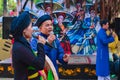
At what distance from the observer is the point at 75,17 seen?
9164 millimetres

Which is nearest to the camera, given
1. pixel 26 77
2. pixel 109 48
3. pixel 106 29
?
pixel 26 77

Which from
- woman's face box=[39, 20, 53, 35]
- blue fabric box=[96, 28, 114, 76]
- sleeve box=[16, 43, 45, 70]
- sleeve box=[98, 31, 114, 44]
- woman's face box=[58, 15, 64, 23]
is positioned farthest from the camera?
woman's face box=[58, 15, 64, 23]

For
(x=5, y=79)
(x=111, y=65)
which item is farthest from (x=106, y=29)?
(x=5, y=79)

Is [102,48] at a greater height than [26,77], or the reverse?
[26,77]

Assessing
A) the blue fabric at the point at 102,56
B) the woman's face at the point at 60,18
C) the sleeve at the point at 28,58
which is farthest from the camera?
the woman's face at the point at 60,18

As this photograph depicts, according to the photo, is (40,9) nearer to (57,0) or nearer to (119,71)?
(57,0)

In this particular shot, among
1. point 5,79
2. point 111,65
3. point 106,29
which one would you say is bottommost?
point 5,79

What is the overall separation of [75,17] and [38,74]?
574 centimetres

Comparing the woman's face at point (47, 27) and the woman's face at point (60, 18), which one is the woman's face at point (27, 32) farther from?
the woman's face at point (60, 18)

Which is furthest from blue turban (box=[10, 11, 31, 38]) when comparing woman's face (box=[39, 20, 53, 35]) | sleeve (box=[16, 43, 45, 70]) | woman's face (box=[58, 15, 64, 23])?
woman's face (box=[58, 15, 64, 23])

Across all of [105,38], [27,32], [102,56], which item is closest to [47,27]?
[27,32]

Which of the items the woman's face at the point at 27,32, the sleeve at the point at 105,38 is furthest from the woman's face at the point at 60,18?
the woman's face at the point at 27,32

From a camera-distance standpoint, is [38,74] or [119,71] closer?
[38,74]

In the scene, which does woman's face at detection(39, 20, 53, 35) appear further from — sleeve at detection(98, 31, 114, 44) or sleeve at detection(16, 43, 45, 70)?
sleeve at detection(98, 31, 114, 44)
